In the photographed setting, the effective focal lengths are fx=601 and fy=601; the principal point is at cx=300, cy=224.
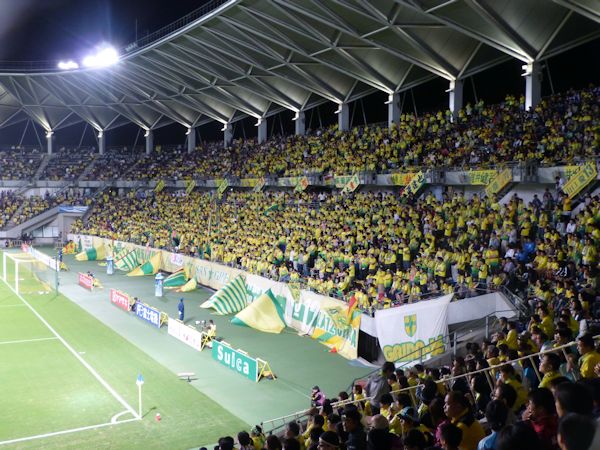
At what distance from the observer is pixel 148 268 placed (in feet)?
129

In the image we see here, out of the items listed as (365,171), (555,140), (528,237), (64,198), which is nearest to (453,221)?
(528,237)

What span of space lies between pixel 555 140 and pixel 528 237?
6.96 metres

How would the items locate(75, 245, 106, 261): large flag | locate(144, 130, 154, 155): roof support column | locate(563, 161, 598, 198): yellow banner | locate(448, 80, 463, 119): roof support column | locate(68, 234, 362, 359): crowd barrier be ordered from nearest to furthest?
locate(563, 161, 598, 198): yellow banner → locate(68, 234, 362, 359): crowd barrier → locate(448, 80, 463, 119): roof support column → locate(75, 245, 106, 261): large flag → locate(144, 130, 154, 155): roof support column

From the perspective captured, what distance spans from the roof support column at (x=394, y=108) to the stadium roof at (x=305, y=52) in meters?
0.60

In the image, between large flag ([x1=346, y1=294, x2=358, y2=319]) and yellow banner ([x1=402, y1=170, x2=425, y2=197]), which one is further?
yellow banner ([x1=402, y1=170, x2=425, y2=197])

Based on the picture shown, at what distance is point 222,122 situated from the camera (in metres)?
58.8

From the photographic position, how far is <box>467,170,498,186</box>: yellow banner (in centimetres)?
2596

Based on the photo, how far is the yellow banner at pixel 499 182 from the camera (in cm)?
2397

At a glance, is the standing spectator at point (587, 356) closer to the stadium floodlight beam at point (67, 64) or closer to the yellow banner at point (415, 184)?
the yellow banner at point (415, 184)

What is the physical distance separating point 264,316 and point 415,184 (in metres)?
10.0

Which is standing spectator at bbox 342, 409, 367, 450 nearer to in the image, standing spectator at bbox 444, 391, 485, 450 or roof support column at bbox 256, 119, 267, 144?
standing spectator at bbox 444, 391, 485, 450

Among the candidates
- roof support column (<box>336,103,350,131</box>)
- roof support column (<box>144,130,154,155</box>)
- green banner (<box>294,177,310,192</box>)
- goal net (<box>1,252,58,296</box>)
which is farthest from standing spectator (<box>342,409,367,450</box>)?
roof support column (<box>144,130,154,155</box>)

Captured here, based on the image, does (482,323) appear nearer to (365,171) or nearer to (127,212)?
(365,171)

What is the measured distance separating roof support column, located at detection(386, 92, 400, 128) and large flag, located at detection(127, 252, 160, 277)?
17783mm
